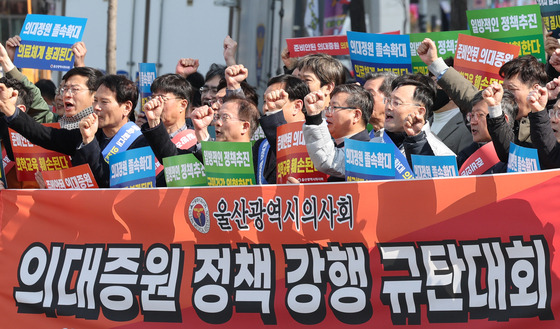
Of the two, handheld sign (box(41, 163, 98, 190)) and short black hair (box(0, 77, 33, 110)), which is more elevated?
short black hair (box(0, 77, 33, 110))

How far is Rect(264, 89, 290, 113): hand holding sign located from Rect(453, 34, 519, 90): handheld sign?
1534mm

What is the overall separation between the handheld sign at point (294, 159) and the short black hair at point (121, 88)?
1.58 m

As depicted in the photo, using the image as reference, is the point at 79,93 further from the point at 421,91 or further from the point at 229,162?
the point at 421,91

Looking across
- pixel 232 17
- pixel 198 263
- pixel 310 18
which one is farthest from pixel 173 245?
pixel 310 18

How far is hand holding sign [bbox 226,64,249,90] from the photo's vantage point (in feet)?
21.6

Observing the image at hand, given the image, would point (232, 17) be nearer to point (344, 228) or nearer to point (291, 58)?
point (291, 58)

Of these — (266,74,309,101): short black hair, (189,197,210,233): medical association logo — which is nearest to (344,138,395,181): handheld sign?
(189,197,210,233): medical association logo

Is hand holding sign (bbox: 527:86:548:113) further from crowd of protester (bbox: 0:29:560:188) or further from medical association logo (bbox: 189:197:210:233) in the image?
medical association logo (bbox: 189:197:210:233)

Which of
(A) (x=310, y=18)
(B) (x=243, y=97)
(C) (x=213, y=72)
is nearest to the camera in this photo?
(B) (x=243, y=97)

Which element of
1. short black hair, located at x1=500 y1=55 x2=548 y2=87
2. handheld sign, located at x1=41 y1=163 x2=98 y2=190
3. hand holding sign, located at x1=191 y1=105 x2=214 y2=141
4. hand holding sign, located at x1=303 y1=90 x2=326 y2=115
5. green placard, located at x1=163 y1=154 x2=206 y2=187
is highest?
short black hair, located at x1=500 y1=55 x2=548 y2=87

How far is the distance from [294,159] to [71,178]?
4.77 ft

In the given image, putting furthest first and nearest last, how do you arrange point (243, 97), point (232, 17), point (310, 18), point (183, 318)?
point (310, 18) → point (232, 17) → point (243, 97) → point (183, 318)

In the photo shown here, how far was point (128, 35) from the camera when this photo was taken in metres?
13.4

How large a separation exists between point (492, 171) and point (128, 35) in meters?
8.82
